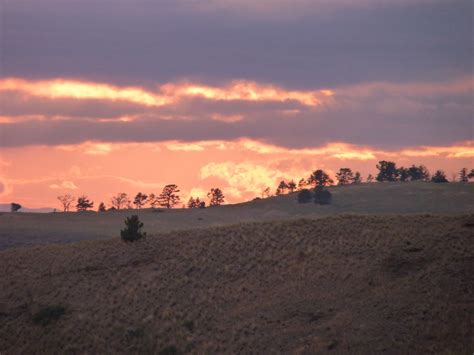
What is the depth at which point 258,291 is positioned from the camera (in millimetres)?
48719

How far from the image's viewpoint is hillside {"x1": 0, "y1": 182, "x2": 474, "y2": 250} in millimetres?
113062

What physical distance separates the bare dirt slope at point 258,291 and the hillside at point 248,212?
47063 millimetres

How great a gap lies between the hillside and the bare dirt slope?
47063mm

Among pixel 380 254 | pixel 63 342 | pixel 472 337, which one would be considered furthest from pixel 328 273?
pixel 63 342

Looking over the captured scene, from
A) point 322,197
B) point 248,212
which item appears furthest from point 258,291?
point 322,197

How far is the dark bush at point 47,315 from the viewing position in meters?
48.1

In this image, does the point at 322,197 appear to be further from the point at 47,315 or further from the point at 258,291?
the point at 47,315

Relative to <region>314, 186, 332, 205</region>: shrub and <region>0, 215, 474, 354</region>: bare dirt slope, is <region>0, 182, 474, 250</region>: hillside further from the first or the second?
<region>0, 215, 474, 354</region>: bare dirt slope

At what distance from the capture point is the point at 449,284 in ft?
132

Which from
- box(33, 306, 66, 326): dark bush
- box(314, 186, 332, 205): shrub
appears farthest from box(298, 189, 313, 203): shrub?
box(33, 306, 66, 326): dark bush

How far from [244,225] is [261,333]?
2820cm

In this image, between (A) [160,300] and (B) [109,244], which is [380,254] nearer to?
(A) [160,300]

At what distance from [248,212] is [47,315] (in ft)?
316

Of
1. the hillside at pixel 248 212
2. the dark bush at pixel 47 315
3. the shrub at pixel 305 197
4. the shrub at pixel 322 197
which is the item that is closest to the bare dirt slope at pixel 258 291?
the dark bush at pixel 47 315
